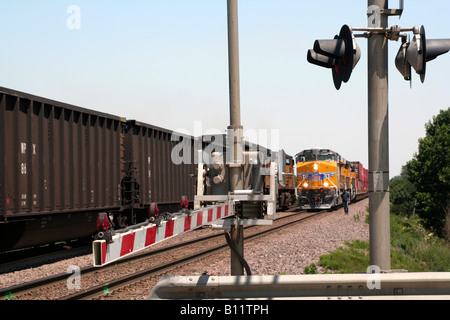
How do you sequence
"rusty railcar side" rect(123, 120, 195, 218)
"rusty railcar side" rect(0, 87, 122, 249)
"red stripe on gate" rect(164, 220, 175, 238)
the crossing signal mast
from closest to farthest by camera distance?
"red stripe on gate" rect(164, 220, 175, 238) → the crossing signal mast → "rusty railcar side" rect(0, 87, 122, 249) → "rusty railcar side" rect(123, 120, 195, 218)

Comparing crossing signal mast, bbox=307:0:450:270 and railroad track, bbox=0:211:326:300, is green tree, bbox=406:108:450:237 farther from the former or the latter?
crossing signal mast, bbox=307:0:450:270

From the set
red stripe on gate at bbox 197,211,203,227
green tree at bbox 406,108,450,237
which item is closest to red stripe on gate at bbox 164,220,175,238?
red stripe on gate at bbox 197,211,203,227

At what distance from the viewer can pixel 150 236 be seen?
4078 millimetres

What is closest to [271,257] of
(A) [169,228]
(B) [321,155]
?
(A) [169,228]

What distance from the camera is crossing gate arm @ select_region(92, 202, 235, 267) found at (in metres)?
3.39

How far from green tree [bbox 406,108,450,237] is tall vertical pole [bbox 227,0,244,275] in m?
50.2

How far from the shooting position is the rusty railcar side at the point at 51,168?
1189 centimetres

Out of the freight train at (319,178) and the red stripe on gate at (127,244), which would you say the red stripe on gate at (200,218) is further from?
the freight train at (319,178)

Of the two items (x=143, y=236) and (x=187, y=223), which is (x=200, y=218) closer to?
(x=187, y=223)

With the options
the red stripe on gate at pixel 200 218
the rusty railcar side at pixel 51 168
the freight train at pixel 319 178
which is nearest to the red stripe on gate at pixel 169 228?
the red stripe on gate at pixel 200 218

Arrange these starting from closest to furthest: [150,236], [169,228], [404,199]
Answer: [150,236] < [169,228] < [404,199]

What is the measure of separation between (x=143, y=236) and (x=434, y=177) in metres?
57.1

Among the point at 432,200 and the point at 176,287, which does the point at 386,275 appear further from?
the point at 432,200
